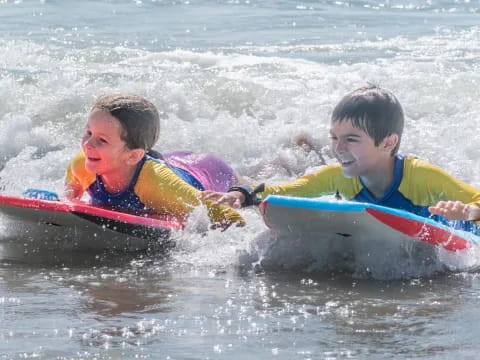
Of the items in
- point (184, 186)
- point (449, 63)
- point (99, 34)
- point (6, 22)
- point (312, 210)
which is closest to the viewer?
point (312, 210)

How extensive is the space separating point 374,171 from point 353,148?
23 centimetres

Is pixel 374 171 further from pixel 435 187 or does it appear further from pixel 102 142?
pixel 102 142

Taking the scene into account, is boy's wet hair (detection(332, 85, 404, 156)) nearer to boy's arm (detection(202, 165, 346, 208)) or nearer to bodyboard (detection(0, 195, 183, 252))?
boy's arm (detection(202, 165, 346, 208))

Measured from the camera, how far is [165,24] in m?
17.6

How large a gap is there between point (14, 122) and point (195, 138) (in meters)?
1.81

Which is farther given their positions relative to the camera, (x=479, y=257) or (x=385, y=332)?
(x=479, y=257)

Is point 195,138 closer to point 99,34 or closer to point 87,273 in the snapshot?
point 87,273

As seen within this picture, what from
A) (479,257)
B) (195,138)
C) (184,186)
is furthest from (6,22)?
(479,257)

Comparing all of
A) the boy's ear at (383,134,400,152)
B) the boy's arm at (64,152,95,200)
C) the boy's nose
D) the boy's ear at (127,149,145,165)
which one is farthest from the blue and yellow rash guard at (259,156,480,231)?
the boy's arm at (64,152,95,200)

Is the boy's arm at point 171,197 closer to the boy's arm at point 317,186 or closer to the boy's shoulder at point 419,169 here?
the boy's arm at point 317,186

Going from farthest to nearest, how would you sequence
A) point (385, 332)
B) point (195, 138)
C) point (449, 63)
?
1. point (449, 63)
2. point (195, 138)
3. point (385, 332)

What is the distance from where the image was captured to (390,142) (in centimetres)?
558

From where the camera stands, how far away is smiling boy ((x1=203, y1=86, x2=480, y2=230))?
17.9 feet

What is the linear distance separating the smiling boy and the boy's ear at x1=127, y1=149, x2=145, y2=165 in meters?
0.77
